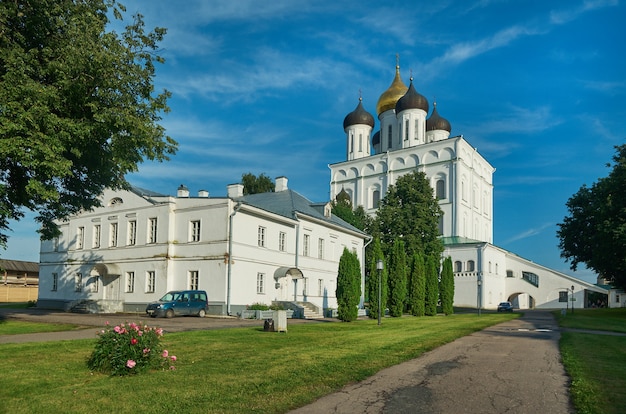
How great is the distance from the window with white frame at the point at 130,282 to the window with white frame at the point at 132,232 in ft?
6.20

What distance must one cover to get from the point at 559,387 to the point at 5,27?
54.8ft

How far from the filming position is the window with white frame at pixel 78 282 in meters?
36.5

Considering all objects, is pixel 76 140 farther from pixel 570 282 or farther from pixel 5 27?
pixel 570 282

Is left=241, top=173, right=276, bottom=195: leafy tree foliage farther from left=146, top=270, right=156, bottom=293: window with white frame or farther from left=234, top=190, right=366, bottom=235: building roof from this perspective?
left=146, top=270, right=156, bottom=293: window with white frame

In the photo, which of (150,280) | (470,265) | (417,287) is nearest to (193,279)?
(150,280)

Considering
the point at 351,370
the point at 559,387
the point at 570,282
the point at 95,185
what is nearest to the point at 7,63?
the point at 95,185

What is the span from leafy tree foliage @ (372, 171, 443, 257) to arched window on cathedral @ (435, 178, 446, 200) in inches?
690

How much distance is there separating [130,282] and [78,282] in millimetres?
5550

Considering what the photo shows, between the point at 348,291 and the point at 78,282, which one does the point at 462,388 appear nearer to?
the point at 348,291

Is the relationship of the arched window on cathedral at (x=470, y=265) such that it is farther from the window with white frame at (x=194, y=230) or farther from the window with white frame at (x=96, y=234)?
the window with white frame at (x=96, y=234)

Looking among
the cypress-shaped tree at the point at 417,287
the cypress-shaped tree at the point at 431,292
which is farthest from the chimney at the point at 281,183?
the cypress-shaped tree at the point at 431,292

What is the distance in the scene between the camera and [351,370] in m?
9.55

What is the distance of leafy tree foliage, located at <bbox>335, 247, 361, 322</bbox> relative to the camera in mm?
27438

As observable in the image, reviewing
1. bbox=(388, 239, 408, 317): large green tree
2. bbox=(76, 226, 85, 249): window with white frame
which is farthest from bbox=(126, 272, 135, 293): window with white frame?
bbox=(388, 239, 408, 317): large green tree
